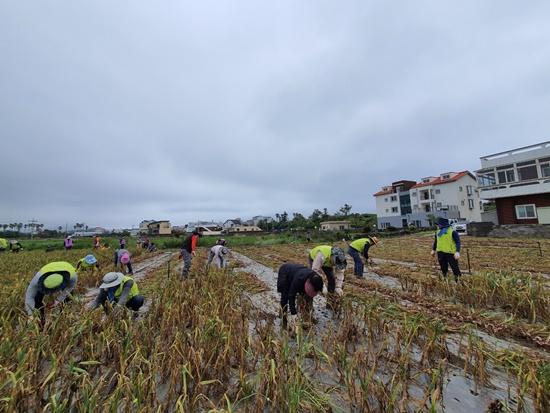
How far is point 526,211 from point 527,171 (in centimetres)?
367

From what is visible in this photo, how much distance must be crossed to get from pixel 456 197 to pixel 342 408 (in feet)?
142

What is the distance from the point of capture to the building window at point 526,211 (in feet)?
64.6

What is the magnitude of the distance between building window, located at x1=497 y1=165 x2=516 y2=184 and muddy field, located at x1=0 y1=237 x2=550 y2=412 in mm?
23260

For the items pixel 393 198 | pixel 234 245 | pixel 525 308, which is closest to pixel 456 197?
pixel 393 198

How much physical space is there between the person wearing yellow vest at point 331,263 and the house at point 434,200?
35.4 m

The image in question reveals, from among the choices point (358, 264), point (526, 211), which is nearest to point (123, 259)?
point (358, 264)

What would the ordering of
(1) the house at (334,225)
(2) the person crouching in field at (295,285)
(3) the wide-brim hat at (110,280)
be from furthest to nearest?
1. (1) the house at (334,225)
2. (3) the wide-brim hat at (110,280)
3. (2) the person crouching in field at (295,285)

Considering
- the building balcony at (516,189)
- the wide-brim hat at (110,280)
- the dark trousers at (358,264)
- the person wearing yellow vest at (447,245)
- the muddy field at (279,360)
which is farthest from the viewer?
the building balcony at (516,189)

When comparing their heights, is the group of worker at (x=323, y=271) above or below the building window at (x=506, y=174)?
below

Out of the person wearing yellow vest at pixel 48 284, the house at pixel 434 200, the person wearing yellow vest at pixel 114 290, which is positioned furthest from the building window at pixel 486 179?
the person wearing yellow vest at pixel 48 284

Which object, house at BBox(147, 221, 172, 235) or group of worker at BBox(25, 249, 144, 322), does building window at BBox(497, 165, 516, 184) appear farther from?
house at BBox(147, 221, 172, 235)

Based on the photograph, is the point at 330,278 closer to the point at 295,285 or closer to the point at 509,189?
the point at 295,285

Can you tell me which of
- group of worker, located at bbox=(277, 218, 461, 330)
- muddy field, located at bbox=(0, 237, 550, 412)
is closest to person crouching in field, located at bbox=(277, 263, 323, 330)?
group of worker, located at bbox=(277, 218, 461, 330)

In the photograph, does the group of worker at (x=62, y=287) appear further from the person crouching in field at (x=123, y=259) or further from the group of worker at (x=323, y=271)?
the person crouching in field at (x=123, y=259)
